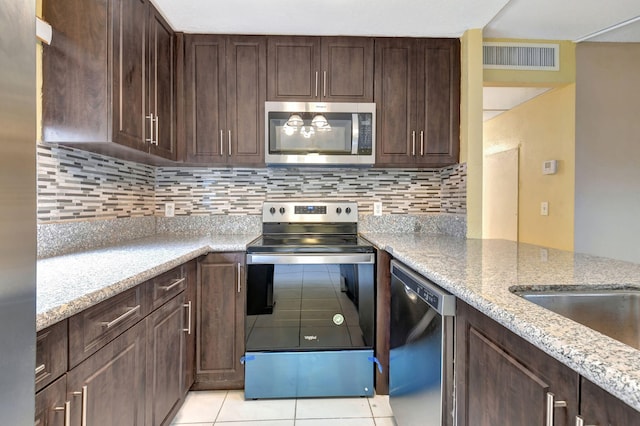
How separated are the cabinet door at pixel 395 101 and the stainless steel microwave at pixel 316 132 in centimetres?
13

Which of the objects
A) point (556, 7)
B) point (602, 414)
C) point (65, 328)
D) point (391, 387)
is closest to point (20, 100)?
point (65, 328)

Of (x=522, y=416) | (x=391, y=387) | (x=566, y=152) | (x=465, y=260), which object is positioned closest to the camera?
(x=522, y=416)

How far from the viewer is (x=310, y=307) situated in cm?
181

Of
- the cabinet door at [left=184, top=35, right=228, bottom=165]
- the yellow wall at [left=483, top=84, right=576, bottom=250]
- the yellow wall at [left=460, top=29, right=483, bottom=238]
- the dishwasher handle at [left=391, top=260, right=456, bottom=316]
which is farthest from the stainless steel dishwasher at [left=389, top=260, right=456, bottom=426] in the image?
the yellow wall at [left=483, top=84, right=576, bottom=250]

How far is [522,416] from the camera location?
71cm

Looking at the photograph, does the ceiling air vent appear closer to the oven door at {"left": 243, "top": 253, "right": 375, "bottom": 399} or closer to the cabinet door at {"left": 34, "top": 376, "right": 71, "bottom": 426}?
the oven door at {"left": 243, "top": 253, "right": 375, "bottom": 399}

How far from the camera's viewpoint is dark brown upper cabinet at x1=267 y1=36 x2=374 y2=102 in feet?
6.88

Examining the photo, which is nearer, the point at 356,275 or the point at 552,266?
the point at 552,266

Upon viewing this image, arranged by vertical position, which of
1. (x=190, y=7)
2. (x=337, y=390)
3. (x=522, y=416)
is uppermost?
(x=190, y=7)

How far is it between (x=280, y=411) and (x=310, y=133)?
1652 mm

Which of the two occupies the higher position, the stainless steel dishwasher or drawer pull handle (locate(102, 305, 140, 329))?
drawer pull handle (locate(102, 305, 140, 329))

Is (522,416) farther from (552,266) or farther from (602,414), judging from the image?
(552,266)

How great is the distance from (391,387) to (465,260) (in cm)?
83

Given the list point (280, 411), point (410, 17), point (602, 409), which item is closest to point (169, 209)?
point (280, 411)
